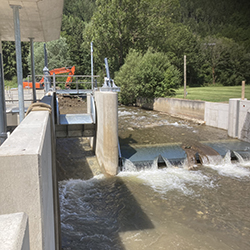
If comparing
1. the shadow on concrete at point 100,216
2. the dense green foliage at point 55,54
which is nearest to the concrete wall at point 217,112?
the shadow on concrete at point 100,216

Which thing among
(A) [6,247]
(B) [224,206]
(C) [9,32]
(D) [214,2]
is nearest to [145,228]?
(B) [224,206]

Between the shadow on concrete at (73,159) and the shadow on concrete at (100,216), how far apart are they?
1.11 meters

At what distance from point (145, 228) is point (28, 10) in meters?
5.96

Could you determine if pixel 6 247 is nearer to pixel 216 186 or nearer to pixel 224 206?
pixel 224 206

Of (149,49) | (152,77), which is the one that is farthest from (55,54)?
(152,77)

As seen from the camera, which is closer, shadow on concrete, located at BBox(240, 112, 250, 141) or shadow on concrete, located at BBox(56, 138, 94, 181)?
shadow on concrete, located at BBox(56, 138, 94, 181)

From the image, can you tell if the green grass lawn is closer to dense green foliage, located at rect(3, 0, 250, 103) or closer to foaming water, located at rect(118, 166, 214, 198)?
dense green foliage, located at rect(3, 0, 250, 103)

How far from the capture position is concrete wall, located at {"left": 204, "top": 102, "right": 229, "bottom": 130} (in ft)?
55.1

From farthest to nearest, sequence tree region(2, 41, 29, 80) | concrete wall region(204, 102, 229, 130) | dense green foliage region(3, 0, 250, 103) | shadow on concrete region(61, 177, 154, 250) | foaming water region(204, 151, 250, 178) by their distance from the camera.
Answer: tree region(2, 41, 29, 80) → dense green foliage region(3, 0, 250, 103) → concrete wall region(204, 102, 229, 130) → foaming water region(204, 151, 250, 178) → shadow on concrete region(61, 177, 154, 250)

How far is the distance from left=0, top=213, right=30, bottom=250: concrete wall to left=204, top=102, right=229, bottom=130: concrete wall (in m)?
16.4

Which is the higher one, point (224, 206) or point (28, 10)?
point (28, 10)

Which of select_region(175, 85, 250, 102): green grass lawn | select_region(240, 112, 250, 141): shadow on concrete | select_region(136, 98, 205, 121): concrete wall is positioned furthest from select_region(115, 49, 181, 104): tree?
select_region(240, 112, 250, 141): shadow on concrete

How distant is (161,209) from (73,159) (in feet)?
19.0

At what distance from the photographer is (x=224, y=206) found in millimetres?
7914
